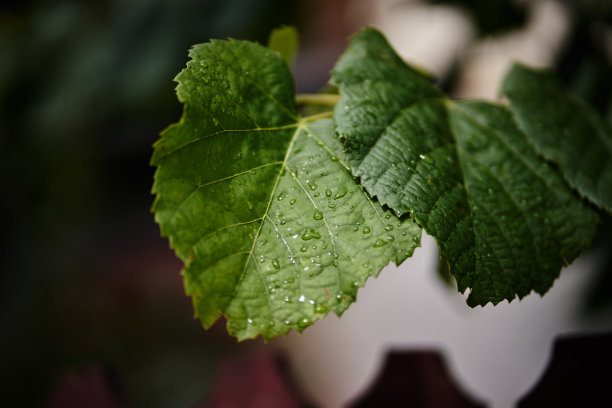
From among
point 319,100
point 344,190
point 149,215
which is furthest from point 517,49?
point 149,215

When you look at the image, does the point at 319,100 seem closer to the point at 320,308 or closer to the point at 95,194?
the point at 320,308

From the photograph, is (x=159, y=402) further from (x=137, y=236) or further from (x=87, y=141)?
(x=87, y=141)

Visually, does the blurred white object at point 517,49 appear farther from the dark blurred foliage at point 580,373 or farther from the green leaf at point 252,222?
the green leaf at point 252,222

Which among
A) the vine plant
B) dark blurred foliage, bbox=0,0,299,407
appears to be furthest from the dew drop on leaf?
dark blurred foliage, bbox=0,0,299,407

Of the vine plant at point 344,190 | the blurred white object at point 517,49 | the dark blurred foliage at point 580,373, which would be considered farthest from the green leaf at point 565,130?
the blurred white object at point 517,49

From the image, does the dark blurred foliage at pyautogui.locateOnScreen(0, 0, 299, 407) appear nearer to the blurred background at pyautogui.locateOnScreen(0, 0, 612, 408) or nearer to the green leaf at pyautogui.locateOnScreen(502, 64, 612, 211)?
the blurred background at pyautogui.locateOnScreen(0, 0, 612, 408)
